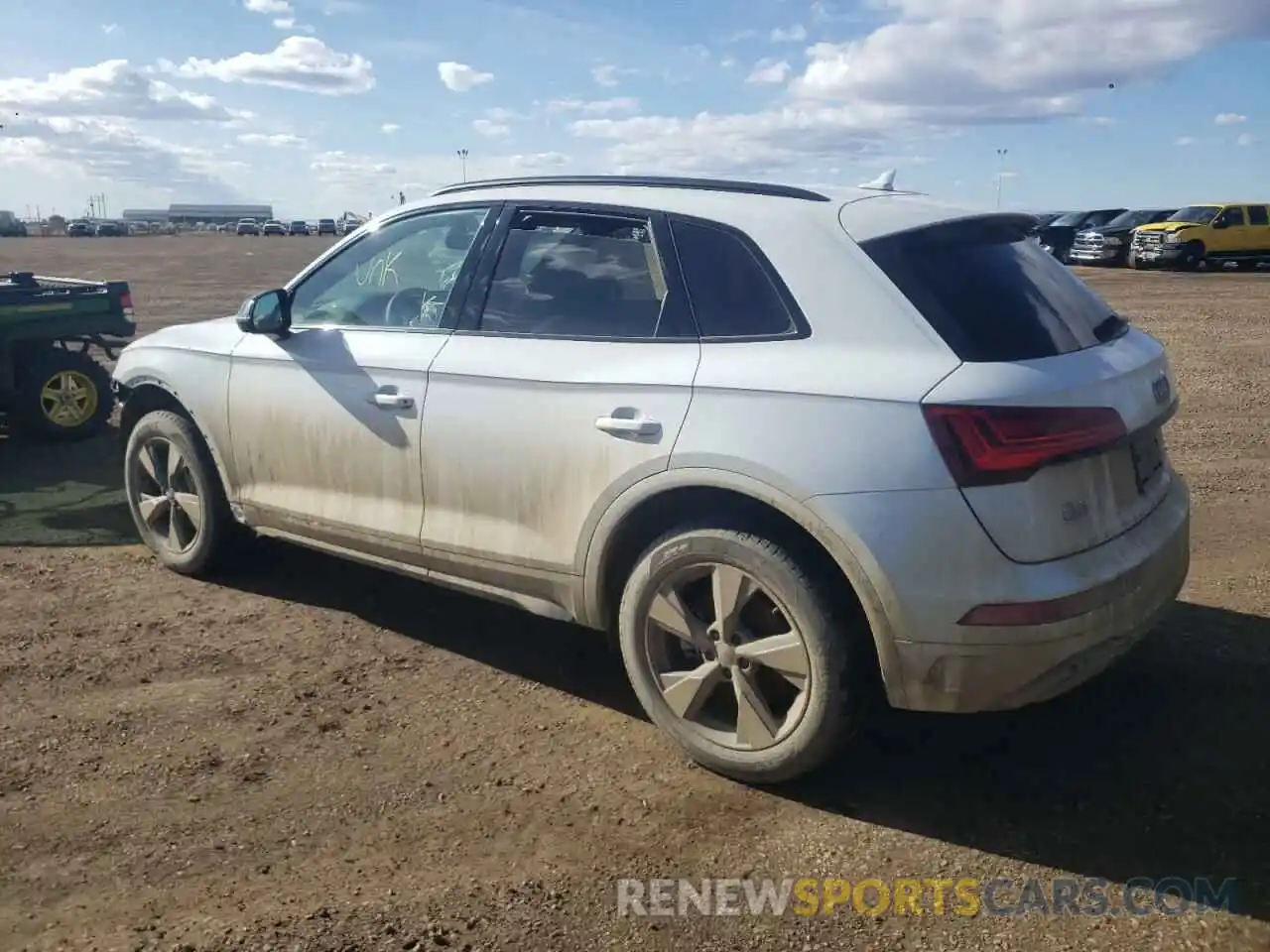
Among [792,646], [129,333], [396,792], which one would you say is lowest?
[396,792]

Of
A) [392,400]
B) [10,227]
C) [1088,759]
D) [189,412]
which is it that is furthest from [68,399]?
[10,227]

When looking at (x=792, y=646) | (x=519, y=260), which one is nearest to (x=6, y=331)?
(x=519, y=260)

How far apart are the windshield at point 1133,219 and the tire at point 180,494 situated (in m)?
31.7

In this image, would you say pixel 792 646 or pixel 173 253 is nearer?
pixel 792 646

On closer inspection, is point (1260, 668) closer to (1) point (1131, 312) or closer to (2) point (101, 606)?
(2) point (101, 606)

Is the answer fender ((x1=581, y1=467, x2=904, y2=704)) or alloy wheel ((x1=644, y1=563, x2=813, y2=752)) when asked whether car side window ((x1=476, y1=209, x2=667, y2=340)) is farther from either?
alloy wheel ((x1=644, y1=563, x2=813, y2=752))

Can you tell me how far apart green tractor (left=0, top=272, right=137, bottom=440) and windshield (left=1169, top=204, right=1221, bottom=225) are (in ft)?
91.2

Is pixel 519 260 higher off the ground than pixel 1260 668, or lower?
higher

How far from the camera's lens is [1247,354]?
11758 millimetres

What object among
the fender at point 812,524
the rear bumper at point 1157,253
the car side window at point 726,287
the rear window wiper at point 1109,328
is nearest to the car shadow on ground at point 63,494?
the fender at point 812,524

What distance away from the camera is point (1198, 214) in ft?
95.5

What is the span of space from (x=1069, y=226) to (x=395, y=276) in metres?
33.9

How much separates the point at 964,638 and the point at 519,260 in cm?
206

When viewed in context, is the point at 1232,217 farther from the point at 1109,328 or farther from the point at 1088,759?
the point at 1088,759
